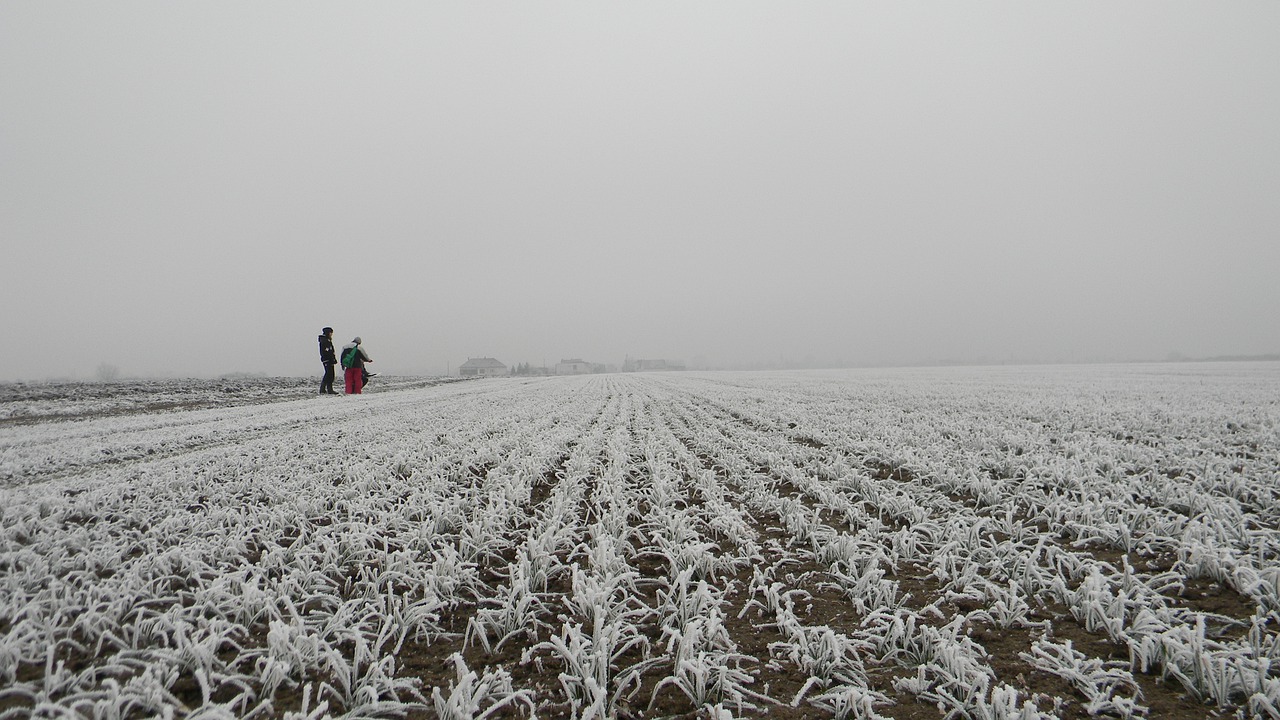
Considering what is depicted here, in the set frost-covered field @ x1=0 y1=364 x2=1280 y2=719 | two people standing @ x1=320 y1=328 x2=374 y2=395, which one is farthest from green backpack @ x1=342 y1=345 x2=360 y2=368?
frost-covered field @ x1=0 y1=364 x2=1280 y2=719

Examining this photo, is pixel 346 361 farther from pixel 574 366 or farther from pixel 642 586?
pixel 574 366

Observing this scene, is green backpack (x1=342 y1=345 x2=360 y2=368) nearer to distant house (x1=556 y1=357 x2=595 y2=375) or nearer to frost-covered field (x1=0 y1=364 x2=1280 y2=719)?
frost-covered field (x1=0 y1=364 x2=1280 y2=719)

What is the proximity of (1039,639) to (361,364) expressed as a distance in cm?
1986

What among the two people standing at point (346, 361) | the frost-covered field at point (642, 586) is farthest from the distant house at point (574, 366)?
the frost-covered field at point (642, 586)

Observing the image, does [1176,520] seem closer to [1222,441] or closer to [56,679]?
[1222,441]

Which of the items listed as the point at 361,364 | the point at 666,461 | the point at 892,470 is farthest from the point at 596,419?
the point at 361,364

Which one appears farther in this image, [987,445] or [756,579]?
[987,445]

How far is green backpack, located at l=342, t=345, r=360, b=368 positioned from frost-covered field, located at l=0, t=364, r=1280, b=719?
1268cm

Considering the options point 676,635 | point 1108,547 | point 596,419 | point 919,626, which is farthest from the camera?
point 596,419

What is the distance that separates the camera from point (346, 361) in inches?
694

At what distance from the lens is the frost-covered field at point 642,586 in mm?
1739

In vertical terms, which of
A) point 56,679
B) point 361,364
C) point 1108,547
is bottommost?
point 1108,547

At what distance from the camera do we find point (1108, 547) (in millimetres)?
3127

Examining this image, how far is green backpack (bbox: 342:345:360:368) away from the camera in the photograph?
1759 cm
